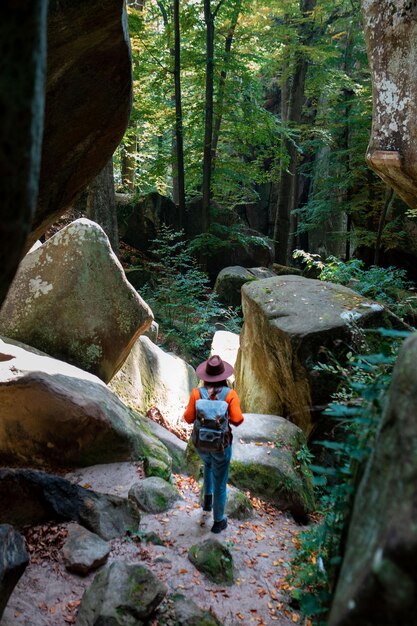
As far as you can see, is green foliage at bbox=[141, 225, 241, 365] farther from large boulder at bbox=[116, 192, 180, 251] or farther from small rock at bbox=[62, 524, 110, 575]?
small rock at bbox=[62, 524, 110, 575]

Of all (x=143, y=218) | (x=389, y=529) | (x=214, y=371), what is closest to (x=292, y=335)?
(x=214, y=371)

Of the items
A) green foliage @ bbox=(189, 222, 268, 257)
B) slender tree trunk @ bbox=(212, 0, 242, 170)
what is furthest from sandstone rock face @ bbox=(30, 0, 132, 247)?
slender tree trunk @ bbox=(212, 0, 242, 170)

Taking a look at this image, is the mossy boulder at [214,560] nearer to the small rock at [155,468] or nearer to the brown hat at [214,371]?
the small rock at [155,468]

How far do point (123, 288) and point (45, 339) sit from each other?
139 centimetres

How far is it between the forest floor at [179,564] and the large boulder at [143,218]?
11182mm

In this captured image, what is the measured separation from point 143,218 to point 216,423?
39.8 ft

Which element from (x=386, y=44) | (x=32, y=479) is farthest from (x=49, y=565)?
(x=386, y=44)

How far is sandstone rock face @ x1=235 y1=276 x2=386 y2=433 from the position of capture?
6.27 metres

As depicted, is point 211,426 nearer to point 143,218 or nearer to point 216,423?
point 216,423

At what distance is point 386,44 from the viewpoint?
632 centimetres

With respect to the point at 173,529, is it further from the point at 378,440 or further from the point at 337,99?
the point at 337,99

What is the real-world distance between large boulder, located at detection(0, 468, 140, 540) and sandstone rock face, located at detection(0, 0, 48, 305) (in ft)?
9.63

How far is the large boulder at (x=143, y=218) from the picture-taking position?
1534 centimetres

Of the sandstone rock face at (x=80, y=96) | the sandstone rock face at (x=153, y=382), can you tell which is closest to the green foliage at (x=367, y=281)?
the sandstone rock face at (x=153, y=382)
